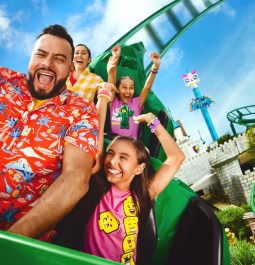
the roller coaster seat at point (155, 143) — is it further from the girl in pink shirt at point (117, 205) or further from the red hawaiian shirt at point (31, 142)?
the red hawaiian shirt at point (31, 142)

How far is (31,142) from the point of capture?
73 centimetres

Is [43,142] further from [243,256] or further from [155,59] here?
[243,256]

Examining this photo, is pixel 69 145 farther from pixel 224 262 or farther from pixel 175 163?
pixel 224 262

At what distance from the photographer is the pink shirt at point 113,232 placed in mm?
746

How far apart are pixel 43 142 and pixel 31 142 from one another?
0.03 meters

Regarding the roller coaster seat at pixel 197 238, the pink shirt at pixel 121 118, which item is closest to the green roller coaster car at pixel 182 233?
the roller coaster seat at pixel 197 238

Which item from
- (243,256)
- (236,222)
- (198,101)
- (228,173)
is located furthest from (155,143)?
(198,101)

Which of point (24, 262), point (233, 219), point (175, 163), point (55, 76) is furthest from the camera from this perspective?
point (233, 219)

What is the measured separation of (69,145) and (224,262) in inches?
20.1

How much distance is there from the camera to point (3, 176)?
71 cm

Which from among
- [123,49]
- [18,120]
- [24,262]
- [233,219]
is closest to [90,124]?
[18,120]

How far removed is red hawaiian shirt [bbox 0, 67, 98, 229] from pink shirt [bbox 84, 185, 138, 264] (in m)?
0.16

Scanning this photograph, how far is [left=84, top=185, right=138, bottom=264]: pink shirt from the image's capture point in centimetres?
75

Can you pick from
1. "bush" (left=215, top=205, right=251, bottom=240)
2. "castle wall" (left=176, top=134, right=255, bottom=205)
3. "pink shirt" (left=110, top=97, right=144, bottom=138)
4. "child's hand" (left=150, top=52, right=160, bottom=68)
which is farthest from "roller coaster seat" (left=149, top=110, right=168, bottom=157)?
"castle wall" (left=176, top=134, right=255, bottom=205)
